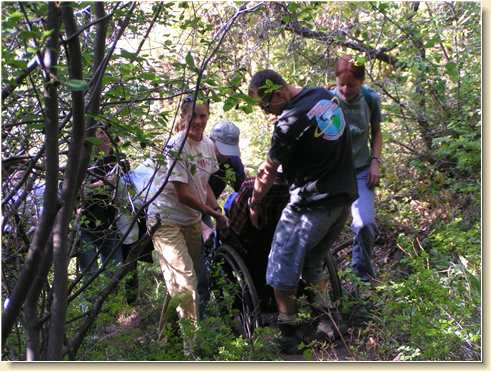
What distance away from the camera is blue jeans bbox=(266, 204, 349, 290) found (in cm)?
410

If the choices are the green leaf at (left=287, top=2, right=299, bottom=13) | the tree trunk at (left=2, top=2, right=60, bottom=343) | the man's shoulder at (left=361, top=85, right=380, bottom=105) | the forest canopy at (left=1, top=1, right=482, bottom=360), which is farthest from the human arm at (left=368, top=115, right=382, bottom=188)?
the tree trunk at (left=2, top=2, right=60, bottom=343)

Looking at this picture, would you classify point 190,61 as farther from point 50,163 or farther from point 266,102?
point 266,102

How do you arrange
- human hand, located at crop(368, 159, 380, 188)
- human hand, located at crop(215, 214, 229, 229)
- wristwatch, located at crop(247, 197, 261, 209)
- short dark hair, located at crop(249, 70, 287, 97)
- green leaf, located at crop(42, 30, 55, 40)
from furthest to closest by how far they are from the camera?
human hand, located at crop(368, 159, 380, 188) → human hand, located at crop(215, 214, 229, 229) → wristwatch, located at crop(247, 197, 261, 209) → short dark hair, located at crop(249, 70, 287, 97) → green leaf, located at crop(42, 30, 55, 40)

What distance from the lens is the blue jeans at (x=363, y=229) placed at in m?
4.97

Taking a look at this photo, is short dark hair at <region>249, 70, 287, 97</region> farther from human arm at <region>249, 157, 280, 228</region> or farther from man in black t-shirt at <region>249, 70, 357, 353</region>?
human arm at <region>249, 157, 280, 228</region>

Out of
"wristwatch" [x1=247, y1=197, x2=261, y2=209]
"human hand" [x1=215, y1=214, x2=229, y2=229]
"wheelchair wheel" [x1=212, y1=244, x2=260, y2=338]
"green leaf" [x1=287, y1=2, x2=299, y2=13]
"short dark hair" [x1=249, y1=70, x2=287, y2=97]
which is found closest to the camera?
"green leaf" [x1=287, y1=2, x2=299, y2=13]

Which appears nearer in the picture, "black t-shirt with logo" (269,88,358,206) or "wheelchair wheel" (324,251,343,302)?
"black t-shirt with logo" (269,88,358,206)

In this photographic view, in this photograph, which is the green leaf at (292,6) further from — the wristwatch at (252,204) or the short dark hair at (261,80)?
the wristwatch at (252,204)

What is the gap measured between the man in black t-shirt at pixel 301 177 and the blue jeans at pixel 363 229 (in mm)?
751

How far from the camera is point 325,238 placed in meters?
4.29

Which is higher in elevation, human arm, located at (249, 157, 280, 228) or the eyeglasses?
the eyeglasses

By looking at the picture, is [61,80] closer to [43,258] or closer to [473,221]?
[43,258]

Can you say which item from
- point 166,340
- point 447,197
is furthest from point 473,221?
point 166,340

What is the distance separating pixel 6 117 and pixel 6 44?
0.58m
